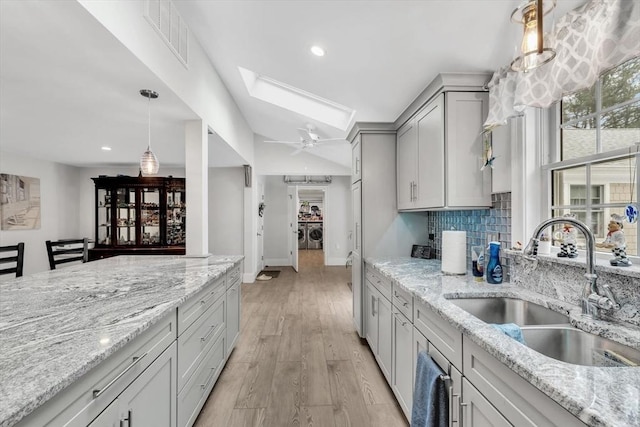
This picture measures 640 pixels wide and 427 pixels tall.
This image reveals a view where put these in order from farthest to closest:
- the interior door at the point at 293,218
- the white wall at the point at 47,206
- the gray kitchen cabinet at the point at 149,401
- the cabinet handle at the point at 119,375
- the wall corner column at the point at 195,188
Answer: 1. the interior door at the point at 293,218
2. the white wall at the point at 47,206
3. the wall corner column at the point at 195,188
4. the gray kitchen cabinet at the point at 149,401
5. the cabinet handle at the point at 119,375

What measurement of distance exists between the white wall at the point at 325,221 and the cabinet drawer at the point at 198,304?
206 inches

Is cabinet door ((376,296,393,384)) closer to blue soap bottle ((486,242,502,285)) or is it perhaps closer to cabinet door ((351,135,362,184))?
blue soap bottle ((486,242,502,285))

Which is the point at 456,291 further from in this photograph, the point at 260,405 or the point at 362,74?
the point at 362,74

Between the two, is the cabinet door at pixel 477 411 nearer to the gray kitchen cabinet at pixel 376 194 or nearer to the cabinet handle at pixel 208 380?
the cabinet handle at pixel 208 380

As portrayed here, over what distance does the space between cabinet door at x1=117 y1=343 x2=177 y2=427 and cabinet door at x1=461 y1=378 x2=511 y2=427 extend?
1.23 meters

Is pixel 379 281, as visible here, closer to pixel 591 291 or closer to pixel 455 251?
pixel 455 251

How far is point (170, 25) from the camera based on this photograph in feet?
6.98

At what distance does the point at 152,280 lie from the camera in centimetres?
187

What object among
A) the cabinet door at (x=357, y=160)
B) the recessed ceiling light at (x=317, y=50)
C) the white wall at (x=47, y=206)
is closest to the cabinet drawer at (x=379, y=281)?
the cabinet door at (x=357, y=160)

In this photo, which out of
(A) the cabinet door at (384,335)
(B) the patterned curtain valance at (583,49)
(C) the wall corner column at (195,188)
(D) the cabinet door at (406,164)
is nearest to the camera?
(B) the patterned curtain valance at (583,49)

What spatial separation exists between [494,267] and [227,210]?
4980 mm

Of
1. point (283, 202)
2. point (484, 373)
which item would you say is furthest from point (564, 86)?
point (283, 202)

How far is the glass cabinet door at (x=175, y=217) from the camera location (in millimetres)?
5398

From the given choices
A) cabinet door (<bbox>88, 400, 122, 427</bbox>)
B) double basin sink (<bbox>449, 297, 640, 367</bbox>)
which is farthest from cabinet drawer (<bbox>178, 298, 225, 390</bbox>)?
double basin sink (<bbox>449, 297, 640, 367</bbox>)
